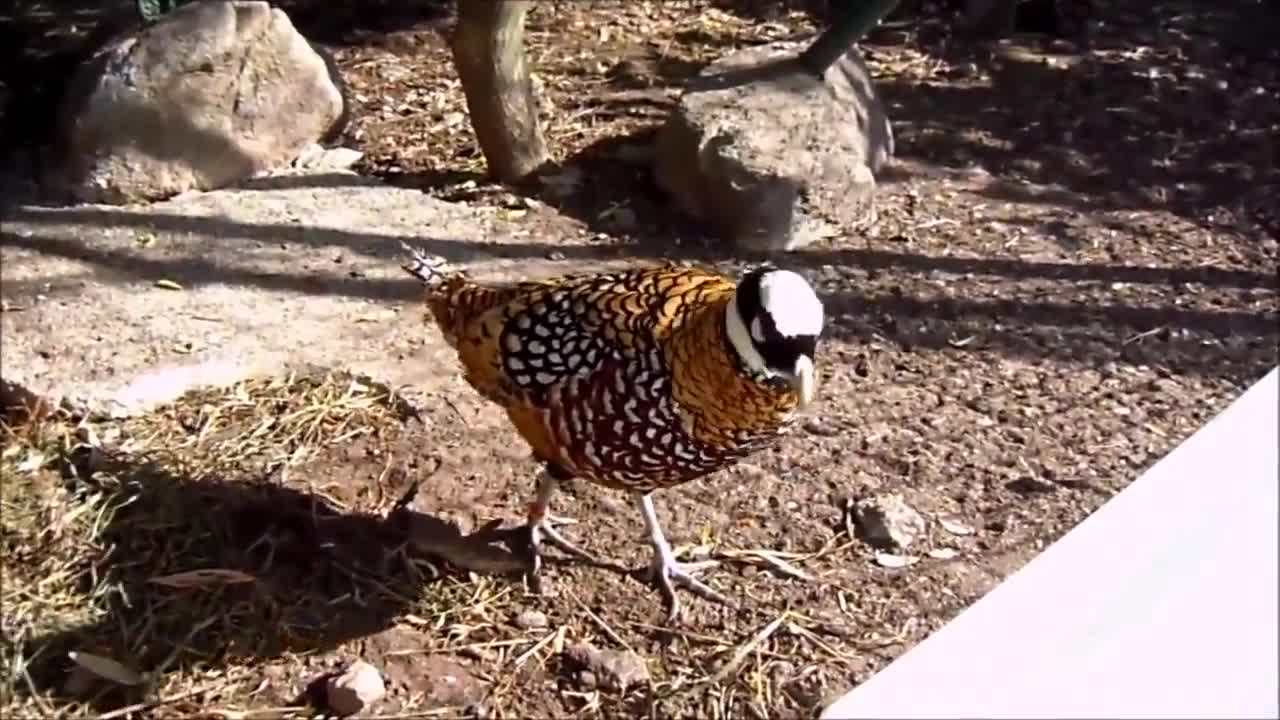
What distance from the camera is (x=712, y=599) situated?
2.42 metres

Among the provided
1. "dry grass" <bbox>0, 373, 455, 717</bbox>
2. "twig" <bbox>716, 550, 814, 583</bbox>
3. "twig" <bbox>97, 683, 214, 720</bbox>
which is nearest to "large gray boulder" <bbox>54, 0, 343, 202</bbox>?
"dry grass" <bbox>0, 373, 455, 717</bbox>

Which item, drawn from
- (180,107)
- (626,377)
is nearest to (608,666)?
(626,377)

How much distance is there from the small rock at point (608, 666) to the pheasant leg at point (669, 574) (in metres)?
0.11

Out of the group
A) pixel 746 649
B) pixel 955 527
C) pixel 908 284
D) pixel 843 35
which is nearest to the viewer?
pixel 746 649

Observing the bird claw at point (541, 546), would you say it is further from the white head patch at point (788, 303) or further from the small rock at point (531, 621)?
the white head patch at point (788, 303)

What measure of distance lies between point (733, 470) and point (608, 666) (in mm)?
504

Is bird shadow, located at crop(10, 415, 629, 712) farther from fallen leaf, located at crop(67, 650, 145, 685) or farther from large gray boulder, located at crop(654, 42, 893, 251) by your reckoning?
large gray boulder, located at crop(654, 42, 893, 251)

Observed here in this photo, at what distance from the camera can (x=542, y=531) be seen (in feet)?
8.18

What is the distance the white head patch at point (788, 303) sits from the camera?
6.16 feet

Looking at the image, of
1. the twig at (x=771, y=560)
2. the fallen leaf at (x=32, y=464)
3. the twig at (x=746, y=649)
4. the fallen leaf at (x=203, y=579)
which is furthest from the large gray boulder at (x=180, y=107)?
the twig at (x=746, y=649)

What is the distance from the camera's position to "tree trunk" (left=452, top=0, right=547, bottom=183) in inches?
132

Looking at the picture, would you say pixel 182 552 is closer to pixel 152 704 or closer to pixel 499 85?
pixel 152 704

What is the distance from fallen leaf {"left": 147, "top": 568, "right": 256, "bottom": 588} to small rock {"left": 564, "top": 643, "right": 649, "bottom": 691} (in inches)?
20.4

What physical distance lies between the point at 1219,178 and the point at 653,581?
1906 mm
